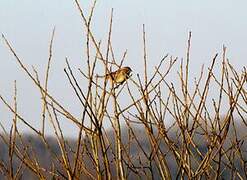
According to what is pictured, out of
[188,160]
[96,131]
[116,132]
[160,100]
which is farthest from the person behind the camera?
[160,100]

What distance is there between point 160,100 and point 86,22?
0.68 metres

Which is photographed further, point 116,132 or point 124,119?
point 124,119

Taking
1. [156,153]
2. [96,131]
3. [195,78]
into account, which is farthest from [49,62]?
[195,78]

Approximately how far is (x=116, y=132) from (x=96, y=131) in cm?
17

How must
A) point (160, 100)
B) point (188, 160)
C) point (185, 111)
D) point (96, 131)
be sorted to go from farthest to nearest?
point (160, 100)
point (185, 111)
point (188, 160)
point (96, 131)

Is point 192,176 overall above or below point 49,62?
below

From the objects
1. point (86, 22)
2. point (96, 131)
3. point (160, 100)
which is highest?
point (86, 22)

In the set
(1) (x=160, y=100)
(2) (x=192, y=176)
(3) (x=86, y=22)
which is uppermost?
(3) (x=86, y=22)

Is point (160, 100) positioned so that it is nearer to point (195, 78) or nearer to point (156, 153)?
point (195, 78)

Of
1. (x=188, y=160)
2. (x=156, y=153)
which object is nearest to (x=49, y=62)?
(x=156, y=153)

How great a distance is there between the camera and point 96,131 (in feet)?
6.50

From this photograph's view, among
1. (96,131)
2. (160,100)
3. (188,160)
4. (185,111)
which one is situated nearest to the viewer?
(96,131)

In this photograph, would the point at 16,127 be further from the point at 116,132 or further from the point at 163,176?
the point at 163,176

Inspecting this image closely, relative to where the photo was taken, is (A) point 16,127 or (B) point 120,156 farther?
(A) point 16,127
